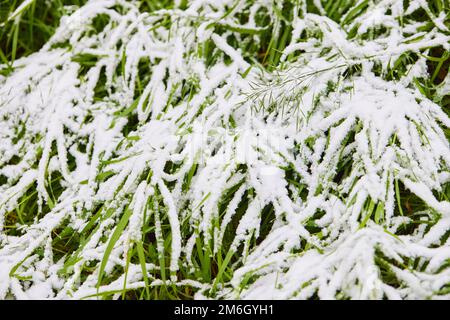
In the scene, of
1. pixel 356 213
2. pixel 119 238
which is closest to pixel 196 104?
pixel 119 238

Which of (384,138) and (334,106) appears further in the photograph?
(334,106)

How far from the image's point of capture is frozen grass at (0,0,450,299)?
107 centimetres

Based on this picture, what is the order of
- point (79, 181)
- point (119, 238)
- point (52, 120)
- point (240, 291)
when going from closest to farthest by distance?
point (240, 291) < point (119, 238) < point (79, 181) < point (52, 120)

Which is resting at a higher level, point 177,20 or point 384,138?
point 177,20

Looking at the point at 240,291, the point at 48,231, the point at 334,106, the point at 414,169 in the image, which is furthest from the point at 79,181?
the point at 414,169

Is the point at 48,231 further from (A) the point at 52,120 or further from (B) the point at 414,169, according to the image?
(B) the point at 414,169

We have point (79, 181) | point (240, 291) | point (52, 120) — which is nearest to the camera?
point (240, 291)

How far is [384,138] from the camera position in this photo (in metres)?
1.13

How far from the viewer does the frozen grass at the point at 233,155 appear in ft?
3.51

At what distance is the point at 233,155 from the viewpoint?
3.99ft

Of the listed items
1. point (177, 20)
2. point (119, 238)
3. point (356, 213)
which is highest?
point (177, 20)

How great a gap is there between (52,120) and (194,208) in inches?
23.1
